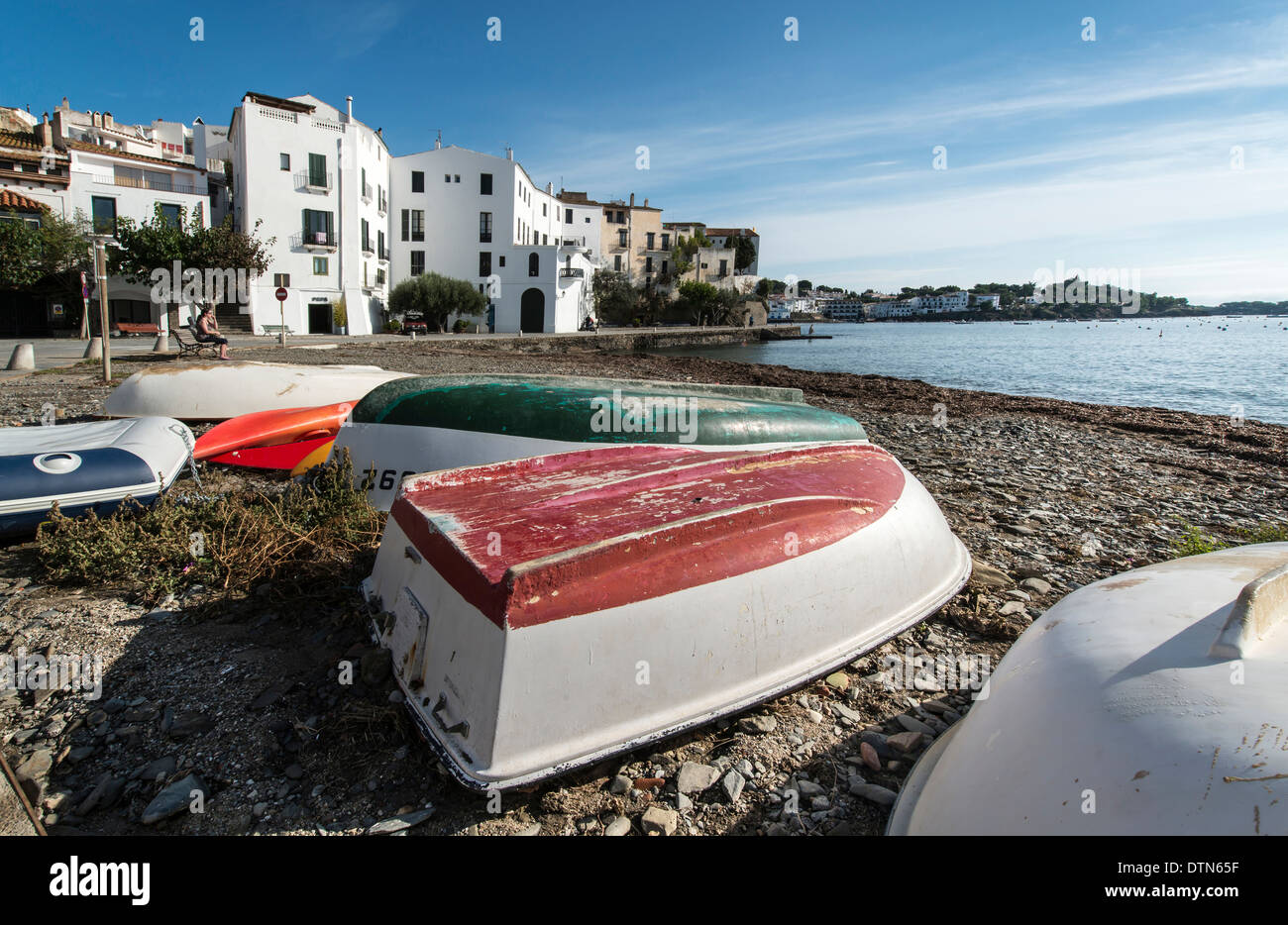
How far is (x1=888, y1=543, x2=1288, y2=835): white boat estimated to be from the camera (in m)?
1.59

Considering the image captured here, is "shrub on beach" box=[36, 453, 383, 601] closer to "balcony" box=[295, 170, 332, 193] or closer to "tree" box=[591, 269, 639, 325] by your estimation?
"balcony" box=[295, 170, 332, 193]

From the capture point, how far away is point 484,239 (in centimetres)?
5166

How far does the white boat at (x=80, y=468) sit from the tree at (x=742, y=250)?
96763mm

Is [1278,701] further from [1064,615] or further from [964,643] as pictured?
[964,643]

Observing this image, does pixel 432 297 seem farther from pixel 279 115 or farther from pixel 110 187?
pixel 110 187

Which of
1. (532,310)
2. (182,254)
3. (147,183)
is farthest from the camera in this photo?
(532,310)

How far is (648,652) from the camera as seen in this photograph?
103 inches

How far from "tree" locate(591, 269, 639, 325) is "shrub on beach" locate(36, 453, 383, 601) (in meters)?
64.6

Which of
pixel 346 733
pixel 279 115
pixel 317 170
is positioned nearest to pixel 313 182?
pixel 317 170

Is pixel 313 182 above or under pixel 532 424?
above

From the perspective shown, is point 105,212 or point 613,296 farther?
point 613,296

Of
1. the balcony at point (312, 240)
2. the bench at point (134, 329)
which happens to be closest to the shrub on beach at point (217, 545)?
the bench at point (134, 329)

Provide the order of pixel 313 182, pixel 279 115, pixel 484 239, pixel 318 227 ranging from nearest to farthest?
pixel 279 115
pixel 313 182
pixel 318 227
pixel 484 239

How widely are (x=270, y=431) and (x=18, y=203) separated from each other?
38.9 meters
